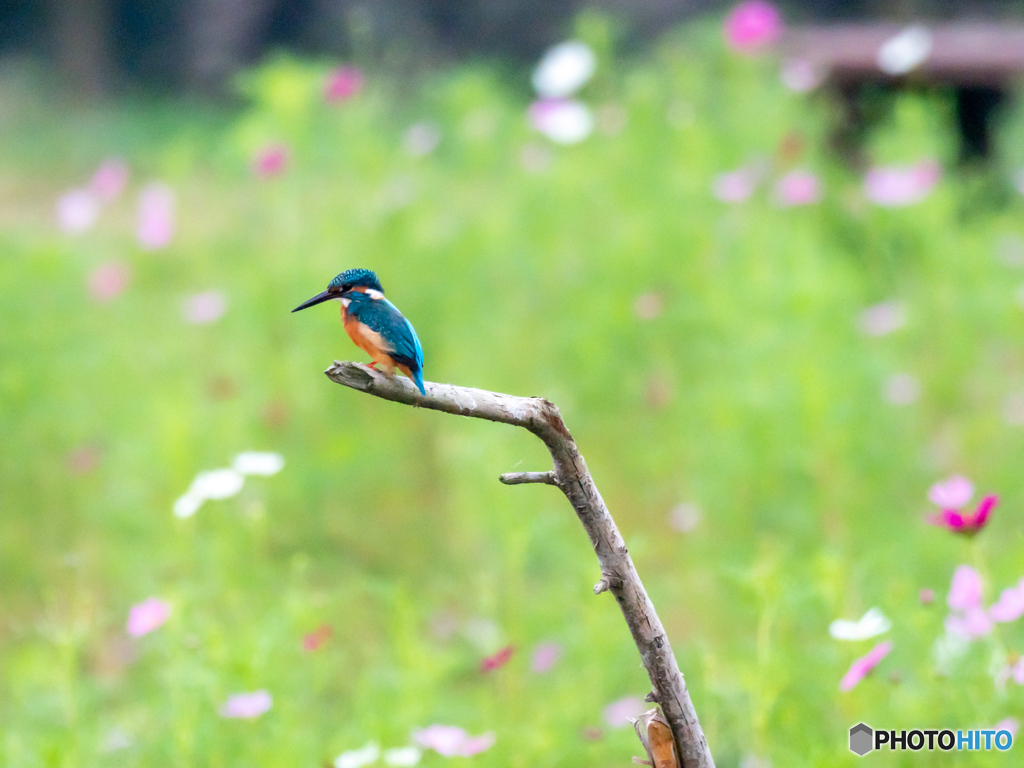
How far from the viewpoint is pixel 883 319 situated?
132 inches

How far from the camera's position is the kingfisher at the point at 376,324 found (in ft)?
3.32

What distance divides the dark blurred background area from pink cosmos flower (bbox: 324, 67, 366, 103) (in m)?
5.78

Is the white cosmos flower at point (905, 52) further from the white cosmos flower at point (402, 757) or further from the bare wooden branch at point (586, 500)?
the bare wooden branch at point (586, 500)

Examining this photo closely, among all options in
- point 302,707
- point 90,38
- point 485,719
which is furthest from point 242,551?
point 90,38

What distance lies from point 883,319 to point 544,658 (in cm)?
179

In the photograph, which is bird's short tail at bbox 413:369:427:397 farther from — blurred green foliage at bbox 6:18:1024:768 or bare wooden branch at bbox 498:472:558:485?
blurred green foliage at bbox 6:18:1024:768

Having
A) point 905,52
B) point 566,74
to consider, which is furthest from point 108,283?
point 905,52

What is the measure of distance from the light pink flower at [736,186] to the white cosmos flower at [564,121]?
0.49m

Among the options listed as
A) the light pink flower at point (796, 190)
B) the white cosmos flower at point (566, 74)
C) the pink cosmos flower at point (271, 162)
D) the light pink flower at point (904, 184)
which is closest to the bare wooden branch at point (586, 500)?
the pink cosmos flower at point (271, 162)

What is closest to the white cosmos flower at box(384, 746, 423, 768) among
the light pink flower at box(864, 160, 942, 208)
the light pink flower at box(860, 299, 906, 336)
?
the light pink flower at box(860, 299, 906, 336)

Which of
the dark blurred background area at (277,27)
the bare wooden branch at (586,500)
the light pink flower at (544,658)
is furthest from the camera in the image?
the dark blurred background area at (277,27)

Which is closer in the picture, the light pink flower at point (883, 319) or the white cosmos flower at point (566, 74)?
the light pink flower at point (883, 319)

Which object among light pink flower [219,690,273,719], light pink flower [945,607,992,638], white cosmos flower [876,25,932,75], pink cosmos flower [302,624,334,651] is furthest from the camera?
white cosmos flower [876,25,932,75]

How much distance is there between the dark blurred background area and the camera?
34.5 ft
